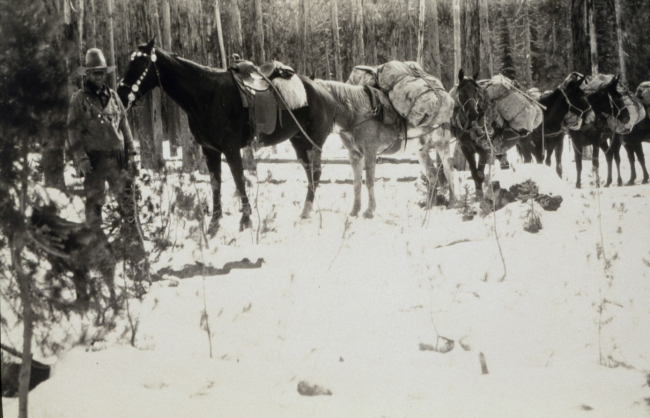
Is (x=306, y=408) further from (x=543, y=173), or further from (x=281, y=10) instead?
(x=281, y=10)

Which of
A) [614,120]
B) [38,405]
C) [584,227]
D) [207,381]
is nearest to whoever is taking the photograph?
[38,405]

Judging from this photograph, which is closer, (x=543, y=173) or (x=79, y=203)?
(x=79, y=203)

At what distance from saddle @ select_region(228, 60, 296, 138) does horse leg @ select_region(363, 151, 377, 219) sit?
128cm

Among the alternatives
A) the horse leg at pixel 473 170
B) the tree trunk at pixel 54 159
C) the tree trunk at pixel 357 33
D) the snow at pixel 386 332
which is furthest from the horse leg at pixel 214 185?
the tree trunk at pixel 357 33

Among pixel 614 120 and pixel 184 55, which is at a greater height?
pixel 184 55

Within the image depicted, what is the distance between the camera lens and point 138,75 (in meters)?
5.10

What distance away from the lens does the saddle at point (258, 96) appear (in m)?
6.16

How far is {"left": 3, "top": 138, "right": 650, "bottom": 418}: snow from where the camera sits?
347 centimetres

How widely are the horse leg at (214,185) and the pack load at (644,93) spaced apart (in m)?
3.72

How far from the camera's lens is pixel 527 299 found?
4.23 meters

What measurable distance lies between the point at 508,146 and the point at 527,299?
4.77m

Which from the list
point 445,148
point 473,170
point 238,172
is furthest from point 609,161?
point 238,172

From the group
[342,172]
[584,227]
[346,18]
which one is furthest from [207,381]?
[346,18]

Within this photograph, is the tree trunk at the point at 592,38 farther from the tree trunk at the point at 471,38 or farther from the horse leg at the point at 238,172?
the tree trunk at the point at 471,38
